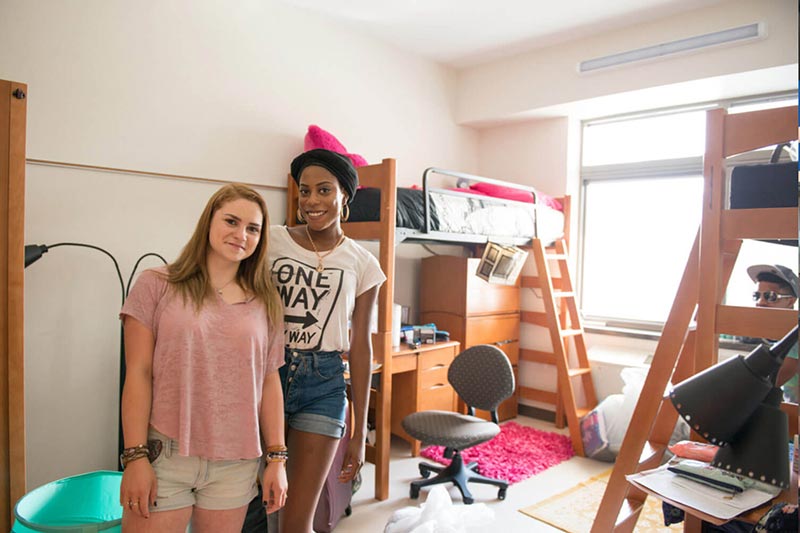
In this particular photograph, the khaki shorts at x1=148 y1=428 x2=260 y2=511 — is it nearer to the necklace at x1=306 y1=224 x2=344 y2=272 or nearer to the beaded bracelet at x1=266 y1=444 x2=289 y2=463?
the beaded bracelet at x1=266 y1=444 x2=289 y2=463

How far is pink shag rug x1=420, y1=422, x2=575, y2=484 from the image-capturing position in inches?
132

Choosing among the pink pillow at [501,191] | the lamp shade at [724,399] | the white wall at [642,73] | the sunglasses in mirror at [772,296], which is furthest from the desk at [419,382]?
the lamp shade at [724,399]

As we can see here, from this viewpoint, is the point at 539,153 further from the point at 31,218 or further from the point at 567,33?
the point at 31,218

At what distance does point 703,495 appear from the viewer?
54.2 inches

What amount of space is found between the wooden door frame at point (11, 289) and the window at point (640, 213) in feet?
13.3

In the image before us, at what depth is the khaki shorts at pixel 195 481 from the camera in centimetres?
131

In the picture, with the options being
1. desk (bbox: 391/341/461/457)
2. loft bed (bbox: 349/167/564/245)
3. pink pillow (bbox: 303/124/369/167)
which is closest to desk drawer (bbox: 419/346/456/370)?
desk (bbox: 391/341/461/457)

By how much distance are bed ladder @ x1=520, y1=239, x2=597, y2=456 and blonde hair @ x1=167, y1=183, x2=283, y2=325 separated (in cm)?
296

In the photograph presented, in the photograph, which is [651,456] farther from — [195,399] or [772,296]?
[195,399]

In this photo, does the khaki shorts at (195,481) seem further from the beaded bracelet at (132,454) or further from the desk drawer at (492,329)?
the desk drawer at (492,329)

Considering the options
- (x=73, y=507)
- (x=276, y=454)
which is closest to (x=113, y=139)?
(x=73, y=507)

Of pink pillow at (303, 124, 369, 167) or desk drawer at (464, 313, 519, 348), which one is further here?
desk drawer at (464, 313, 519, 348)

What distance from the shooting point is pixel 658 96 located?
4.01 meters

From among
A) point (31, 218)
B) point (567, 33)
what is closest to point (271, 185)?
point (31, 218)
